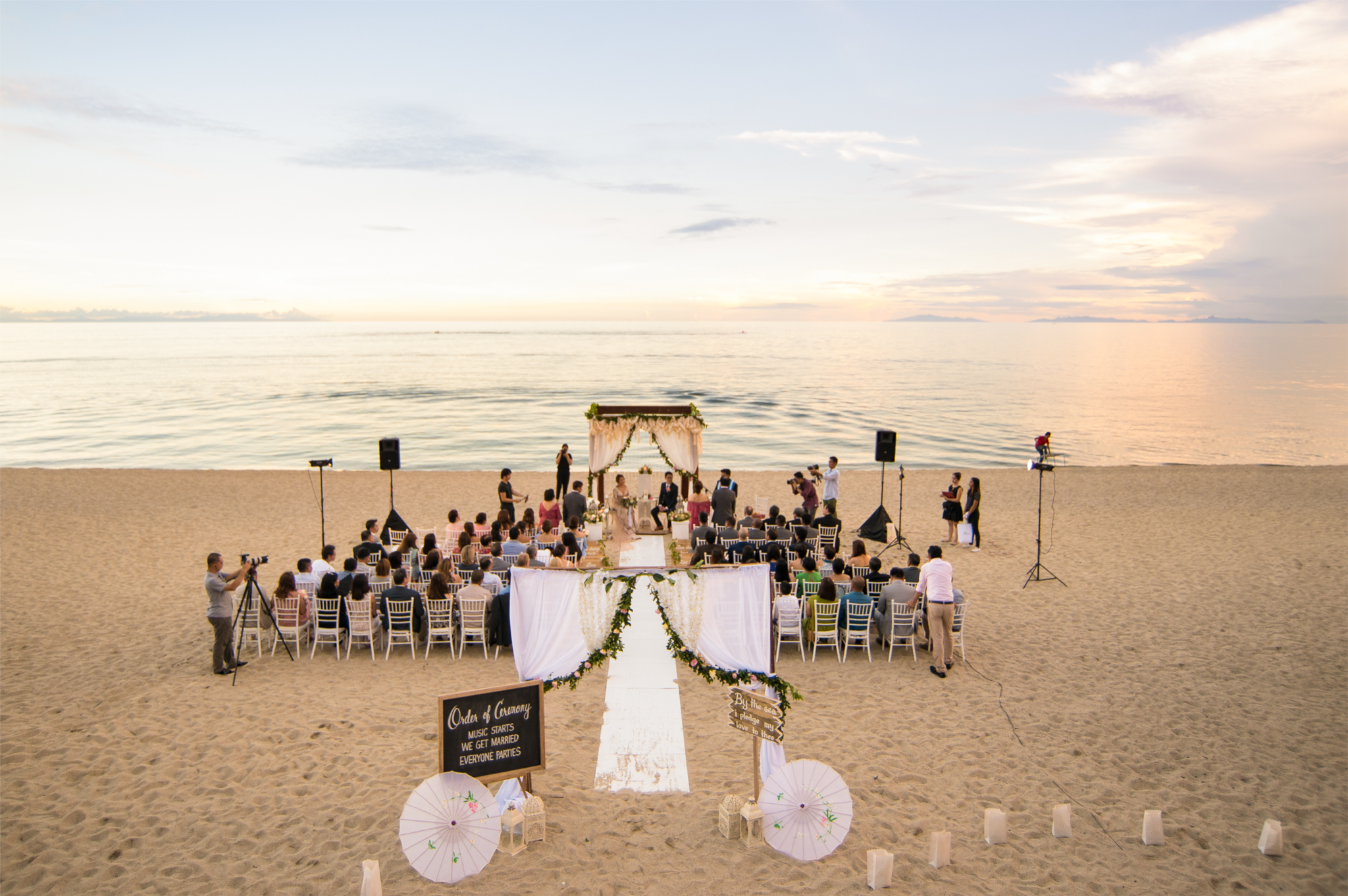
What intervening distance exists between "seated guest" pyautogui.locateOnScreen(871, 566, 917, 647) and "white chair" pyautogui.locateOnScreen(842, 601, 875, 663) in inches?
10.1

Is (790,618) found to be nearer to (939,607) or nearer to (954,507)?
(939,607)

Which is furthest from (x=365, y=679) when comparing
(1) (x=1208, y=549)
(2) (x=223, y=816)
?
(1) (x=1208, y=549)

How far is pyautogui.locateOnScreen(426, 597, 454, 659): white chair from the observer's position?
9.48 meters

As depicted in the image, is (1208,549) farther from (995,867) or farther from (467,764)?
(467,764)

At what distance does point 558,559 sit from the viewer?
33.5 ft

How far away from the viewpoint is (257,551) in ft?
49.0

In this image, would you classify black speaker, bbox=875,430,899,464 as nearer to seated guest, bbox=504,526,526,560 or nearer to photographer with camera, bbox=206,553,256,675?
seated guest, bbox=504,526,526,560

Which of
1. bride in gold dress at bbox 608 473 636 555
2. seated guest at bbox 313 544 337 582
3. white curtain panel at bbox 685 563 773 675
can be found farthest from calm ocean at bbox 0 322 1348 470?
white curtain panel at bbox 685 563 773 675

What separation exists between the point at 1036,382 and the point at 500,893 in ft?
263

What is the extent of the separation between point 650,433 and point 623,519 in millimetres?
2143

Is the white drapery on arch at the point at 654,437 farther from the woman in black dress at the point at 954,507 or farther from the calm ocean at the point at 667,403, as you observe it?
the calm ocean at the point at 667,403

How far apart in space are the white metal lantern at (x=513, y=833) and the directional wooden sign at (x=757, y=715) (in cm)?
191

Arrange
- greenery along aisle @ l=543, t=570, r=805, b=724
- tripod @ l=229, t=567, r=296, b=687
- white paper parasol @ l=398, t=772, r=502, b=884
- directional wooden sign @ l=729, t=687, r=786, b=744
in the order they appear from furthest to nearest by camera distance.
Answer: tripod @ l=229, t=567, r=296, b=687, greenery along aisle @ l=543, t=570, r=805, b=724, directional wooden sign @ l=729, t=687, r=786, b=744, white paper parasol @ l=398, t=772, r=502, b=884

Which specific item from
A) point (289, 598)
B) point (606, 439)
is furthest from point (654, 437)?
point (289, 598)
